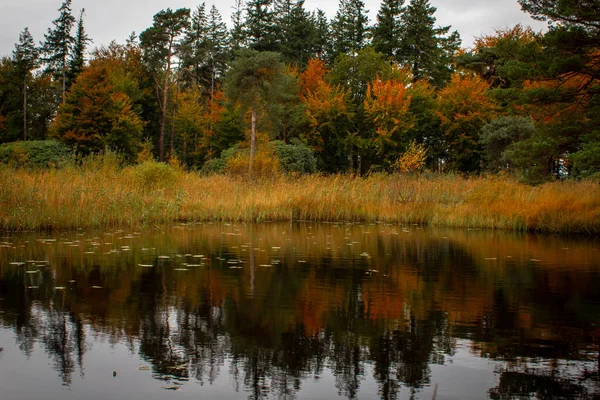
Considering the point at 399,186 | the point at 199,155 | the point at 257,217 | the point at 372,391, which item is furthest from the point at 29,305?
the point at 199,155

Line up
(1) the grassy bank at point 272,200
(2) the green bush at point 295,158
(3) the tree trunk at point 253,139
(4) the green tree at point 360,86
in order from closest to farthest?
(1) the grassy bank at point 272,200 < (3) the tree trunk at point 253,139 < (2) the green bush at point 295,158 < (4) the green tree at point 360,86

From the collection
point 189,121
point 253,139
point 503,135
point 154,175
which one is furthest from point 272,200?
point 189,121

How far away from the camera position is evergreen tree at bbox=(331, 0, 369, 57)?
57.5 m

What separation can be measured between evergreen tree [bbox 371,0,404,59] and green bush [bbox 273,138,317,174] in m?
19.2

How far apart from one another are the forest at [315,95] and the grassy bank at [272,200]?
1.39 metres

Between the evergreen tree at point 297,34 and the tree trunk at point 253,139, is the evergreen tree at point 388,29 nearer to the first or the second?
the evergreen tree at point 297,34

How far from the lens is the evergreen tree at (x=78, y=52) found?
2032 inches

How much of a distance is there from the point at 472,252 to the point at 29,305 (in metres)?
7.54

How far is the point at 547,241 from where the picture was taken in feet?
42.1

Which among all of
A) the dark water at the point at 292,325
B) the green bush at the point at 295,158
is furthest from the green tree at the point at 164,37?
the dark water at the point at 292,325

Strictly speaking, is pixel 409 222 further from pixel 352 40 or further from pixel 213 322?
pixel 352 40

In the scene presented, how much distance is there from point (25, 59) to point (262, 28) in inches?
869

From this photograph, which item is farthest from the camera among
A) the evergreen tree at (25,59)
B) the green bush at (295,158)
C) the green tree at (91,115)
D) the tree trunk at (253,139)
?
the evergreen tree at (25,59)

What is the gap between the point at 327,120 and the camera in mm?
44031
